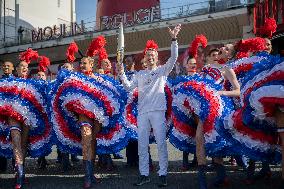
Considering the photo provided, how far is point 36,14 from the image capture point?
34.7 metres

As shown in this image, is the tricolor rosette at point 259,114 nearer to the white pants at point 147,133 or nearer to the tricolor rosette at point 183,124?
→ the tricolor rosette at point 183,124

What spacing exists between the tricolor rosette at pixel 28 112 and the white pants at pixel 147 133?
4.36ft

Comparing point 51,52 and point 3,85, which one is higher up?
point 51,52

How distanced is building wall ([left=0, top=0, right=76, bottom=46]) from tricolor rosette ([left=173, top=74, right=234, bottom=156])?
26929 millimetres

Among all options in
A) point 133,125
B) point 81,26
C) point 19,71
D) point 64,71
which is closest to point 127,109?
point 133,125

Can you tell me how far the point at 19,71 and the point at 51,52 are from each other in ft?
69.5

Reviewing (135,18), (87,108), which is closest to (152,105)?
(87,108)

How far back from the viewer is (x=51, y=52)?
26.2 metres

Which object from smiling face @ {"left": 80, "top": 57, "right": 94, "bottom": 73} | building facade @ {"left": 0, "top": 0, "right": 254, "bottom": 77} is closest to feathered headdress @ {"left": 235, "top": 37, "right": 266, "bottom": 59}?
smiling face @ {"left": 80, "top": 57, "right": 94, "bottom": 73}

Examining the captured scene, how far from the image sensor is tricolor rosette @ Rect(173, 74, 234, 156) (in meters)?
4.57

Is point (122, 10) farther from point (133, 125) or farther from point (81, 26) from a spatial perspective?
point (133, 125)

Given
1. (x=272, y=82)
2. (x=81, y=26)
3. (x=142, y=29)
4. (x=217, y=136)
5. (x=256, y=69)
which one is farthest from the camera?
(x=81, y=26)

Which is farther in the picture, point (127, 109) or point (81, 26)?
point (81, 26)

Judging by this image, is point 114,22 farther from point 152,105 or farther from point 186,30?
point 152,105
